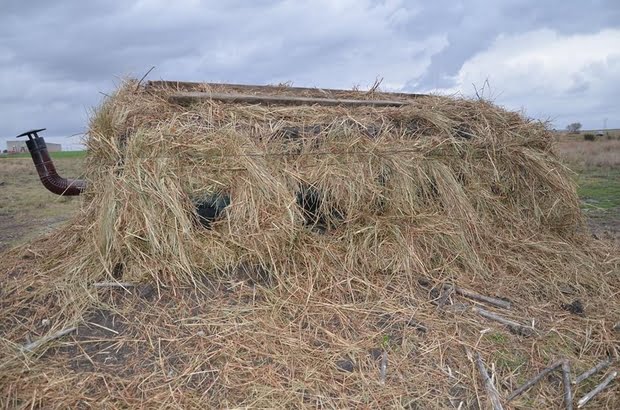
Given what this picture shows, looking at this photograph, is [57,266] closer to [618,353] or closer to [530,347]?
[530,347]

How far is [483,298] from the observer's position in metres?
3.63

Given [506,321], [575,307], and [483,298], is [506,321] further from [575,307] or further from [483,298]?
[575,307]

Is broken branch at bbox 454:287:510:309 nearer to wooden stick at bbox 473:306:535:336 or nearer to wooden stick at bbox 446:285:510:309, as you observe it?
wooden stick at bbox 446:285:510:309

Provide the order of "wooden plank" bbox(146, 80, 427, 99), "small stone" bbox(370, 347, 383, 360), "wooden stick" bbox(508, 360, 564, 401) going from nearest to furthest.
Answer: "wooden stick" bbox(508, 360, 564, 401), "small stone" bbox(370, 347, 383, 360), "wooden plank" bbox(146, 80, 427, 99)

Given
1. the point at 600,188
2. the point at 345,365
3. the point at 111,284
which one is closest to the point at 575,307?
the point at 345,365

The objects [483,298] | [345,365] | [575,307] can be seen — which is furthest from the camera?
[575,307]

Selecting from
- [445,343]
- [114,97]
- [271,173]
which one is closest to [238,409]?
[445,343]

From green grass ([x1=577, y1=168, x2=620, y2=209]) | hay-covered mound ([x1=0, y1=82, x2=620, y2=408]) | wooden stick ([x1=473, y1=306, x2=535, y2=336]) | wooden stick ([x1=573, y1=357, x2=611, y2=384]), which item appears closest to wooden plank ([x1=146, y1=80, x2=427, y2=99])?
hay-covered mound ([x1=0, y1=82, x2=620, y2=408])

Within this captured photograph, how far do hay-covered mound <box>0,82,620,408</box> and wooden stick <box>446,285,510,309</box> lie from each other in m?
0.06

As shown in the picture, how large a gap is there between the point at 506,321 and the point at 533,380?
626mm

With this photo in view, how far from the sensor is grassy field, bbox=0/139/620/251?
6.87m

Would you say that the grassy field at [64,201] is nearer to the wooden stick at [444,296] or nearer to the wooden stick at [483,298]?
the wooden stick at [483,298]

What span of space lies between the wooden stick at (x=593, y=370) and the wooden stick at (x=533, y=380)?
0.13 metres

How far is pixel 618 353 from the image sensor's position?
3.24m
